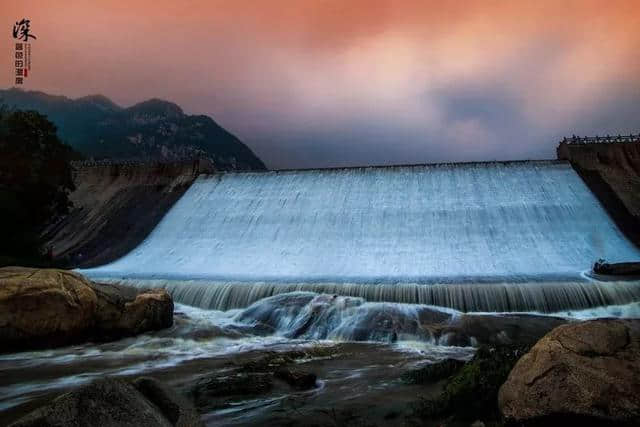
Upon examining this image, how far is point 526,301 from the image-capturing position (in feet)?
53.6

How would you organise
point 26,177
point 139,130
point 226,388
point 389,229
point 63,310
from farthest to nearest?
point 139,130
point 389,229
point 26,177
point 63,310
point 226,388

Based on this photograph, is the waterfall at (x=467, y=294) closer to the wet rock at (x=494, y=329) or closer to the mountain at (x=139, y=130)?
the wet rock at (x=494, y=329)

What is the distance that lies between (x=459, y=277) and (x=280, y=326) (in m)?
8.62

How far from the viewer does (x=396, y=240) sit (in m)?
25.2

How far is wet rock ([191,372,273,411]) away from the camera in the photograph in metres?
7.87

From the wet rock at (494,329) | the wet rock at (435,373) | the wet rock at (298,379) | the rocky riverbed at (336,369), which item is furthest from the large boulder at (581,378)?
the wet rock at (494,329)

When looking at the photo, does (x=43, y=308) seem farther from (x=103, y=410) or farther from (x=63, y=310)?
(x=103, y=410)

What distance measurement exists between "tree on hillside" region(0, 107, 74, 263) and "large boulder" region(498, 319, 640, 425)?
21.2 m

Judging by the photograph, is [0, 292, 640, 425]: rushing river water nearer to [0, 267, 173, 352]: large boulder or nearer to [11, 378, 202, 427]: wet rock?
[0, 267, 173, 352]: large boulder

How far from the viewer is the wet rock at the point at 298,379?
8.66 metres

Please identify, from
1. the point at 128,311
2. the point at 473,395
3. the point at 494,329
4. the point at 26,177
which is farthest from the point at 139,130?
the point at 473,395

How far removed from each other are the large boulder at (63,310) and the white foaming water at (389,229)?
7788 mm

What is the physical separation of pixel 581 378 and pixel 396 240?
19.9 m

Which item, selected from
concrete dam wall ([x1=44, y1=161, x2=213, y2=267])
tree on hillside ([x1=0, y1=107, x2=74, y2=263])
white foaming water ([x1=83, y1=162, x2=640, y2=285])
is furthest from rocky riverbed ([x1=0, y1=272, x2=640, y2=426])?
concrete dam wall ([x1=44, y1=161, x2=213, y2=267])
